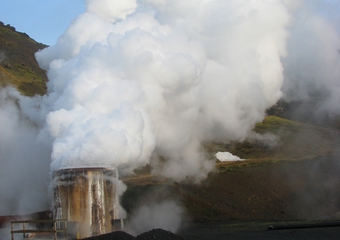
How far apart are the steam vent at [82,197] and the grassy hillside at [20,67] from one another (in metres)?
57.3

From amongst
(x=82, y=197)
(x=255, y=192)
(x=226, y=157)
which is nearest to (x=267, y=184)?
(x=255, y=192)

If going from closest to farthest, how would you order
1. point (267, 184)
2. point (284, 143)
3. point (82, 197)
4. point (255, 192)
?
1. point (82, 197)
2. point (255, 192)
3. point (267, 184)
4. point (284, 143)

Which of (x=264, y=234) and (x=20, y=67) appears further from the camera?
(x=20, y=67)

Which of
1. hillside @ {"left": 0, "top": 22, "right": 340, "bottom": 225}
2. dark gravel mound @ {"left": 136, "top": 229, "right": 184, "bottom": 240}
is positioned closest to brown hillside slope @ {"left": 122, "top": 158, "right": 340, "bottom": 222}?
hillside @ {"left": 0, "top": 22, "right": 340, "bottom": 225}

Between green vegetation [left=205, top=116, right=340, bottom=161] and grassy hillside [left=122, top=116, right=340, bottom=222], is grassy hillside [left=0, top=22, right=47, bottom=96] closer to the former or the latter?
green vegetation [left=205, top=116, right=340, bottom=161]

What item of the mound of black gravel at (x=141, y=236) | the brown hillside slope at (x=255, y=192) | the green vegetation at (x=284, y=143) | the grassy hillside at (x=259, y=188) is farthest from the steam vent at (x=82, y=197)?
the green vegetation at (x=284, y=143)

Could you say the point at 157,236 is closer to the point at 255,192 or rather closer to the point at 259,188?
the point at 255,192

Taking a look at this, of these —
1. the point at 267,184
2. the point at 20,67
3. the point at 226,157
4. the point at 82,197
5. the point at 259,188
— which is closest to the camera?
the point at 82,197

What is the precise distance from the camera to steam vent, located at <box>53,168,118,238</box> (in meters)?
25.8

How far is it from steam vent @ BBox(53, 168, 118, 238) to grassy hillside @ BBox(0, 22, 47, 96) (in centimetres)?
5730

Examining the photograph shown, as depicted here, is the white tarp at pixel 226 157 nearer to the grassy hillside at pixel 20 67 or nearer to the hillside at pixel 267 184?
the hillside at pixel 267 184

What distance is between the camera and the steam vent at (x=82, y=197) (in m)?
25.8

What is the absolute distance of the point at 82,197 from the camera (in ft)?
85.3

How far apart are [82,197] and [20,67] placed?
313ft
